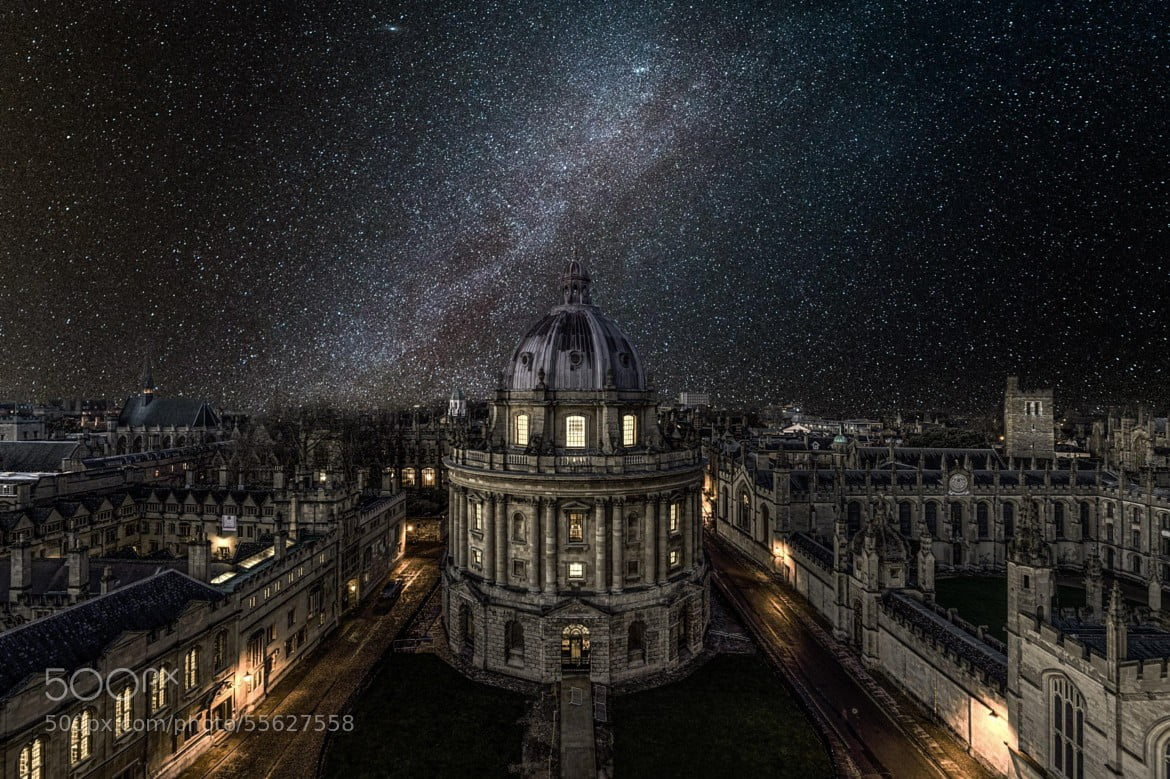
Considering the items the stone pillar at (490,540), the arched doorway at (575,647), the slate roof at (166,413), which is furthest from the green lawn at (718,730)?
the slate roof at (166,413)

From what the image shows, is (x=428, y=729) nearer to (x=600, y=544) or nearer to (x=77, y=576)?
(x=600, y=544)

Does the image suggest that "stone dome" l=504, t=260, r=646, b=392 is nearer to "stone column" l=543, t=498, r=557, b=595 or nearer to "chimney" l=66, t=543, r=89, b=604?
"stone column" l=543, t=498, r=557, b=595

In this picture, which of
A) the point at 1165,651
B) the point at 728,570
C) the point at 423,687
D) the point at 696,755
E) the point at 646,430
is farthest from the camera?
the point at 728,570

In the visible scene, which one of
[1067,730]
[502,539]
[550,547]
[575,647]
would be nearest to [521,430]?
[502,539]

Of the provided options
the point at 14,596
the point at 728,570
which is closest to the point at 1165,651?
the point at 728,570

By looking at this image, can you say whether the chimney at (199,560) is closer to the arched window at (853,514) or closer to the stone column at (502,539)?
the stone column at (502,539)

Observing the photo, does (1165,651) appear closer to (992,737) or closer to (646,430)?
(992,737)
